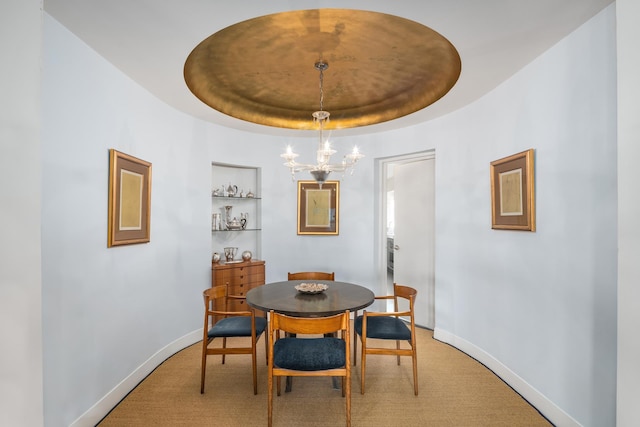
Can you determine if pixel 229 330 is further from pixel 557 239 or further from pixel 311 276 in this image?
pixel 557 239

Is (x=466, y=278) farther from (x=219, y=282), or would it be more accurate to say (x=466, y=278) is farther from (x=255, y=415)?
(x=219, y=282)

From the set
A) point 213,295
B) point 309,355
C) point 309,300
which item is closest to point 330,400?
point 309,355

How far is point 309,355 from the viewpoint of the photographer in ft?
7.25

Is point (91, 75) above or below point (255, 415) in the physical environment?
above

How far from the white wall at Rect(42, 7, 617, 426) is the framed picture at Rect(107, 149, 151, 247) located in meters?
0.08

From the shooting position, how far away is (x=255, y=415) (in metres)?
2.35


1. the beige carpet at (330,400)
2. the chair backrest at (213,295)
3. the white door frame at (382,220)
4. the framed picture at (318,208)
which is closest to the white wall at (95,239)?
the beige carpet at (330,400)

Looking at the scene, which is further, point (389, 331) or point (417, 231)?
point (417, 231)

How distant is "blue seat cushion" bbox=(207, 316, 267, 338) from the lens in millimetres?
2727

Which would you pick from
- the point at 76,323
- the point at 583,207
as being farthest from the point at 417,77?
the point at 76,323

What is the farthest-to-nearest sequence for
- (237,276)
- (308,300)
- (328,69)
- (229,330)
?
(237,276) → (328,69) → (229,330) → (308,300)

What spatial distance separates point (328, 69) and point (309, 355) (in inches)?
96.0

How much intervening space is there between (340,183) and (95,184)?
9.96 ft

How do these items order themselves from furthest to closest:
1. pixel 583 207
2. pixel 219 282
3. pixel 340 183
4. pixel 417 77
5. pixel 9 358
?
1. pixel 340 183
2. pixel 219 282
3. pixel 417 77
4. pixel 583 207
5. pixel 9 358
